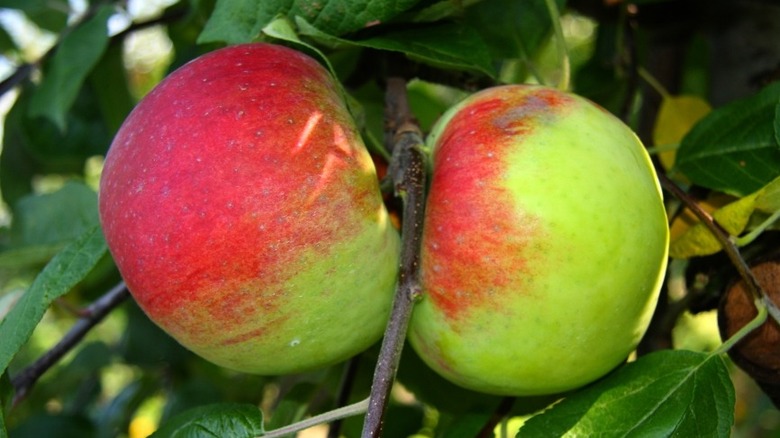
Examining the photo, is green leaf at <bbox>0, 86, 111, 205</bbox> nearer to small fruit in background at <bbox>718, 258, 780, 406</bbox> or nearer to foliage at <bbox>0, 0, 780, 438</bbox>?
foliage at <bbox>0, 0, 780, 438</bbox>

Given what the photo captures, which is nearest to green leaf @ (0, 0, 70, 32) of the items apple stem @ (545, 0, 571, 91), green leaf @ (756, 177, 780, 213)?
apple stem @ (545, 0, 571, 91)

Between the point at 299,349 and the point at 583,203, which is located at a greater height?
the point at 583,203

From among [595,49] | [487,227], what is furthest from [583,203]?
[595,49]

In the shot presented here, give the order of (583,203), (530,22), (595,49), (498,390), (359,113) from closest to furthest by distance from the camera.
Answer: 1. (583,203)
2. (498,390)
3. (359,113)
4. (530,22)
5. (595,49)

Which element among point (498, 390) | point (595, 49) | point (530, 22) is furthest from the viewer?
point (595, 49)

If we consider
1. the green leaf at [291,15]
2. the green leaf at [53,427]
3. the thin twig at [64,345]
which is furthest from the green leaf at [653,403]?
the green leaf at [53,427]

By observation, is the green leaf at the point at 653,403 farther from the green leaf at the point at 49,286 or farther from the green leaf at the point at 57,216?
the green leaf at the point at 57,216

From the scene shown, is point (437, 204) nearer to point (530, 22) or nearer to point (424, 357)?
point (424, 357)

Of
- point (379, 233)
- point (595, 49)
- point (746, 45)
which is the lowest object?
point (595, 49)
